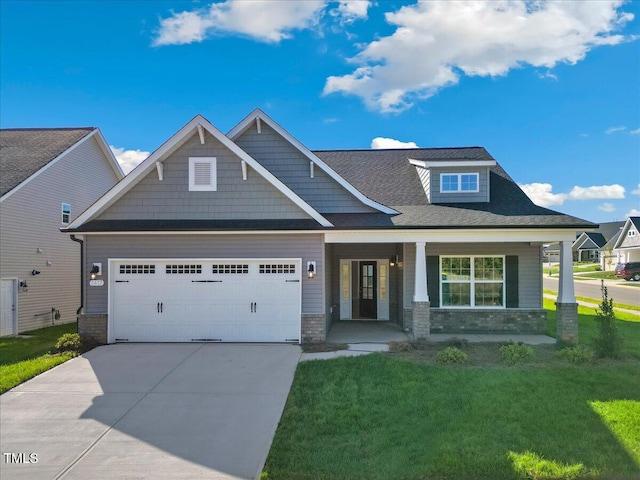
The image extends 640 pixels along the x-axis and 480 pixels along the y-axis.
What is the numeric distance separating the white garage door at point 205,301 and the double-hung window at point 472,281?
15.7ft

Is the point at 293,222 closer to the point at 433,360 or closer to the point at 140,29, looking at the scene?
the point at 433,360

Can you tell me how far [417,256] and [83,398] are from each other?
27.6 ft

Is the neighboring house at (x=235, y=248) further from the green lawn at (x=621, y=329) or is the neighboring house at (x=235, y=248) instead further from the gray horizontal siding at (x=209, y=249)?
the green lawn at (x=621, y=329)

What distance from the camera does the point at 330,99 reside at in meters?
17.4

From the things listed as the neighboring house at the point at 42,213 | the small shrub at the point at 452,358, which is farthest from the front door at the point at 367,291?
the neighboring house at the point at 42,213

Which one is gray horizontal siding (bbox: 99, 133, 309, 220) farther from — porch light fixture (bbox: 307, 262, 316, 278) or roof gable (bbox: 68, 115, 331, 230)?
porch light fixture (bbox: 307, 262, 316, 278)

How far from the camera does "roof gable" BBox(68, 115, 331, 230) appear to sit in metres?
11.5

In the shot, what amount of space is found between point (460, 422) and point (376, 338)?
5907mm

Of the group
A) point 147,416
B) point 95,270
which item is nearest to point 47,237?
point 95,270

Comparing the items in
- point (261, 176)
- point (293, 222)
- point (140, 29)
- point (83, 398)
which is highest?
point (140, 29)

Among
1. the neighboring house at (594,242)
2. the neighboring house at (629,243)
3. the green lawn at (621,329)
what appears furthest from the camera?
the neighboring house at (594,242)

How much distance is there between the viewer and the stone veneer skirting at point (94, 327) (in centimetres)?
1161

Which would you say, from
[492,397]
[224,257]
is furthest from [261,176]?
[492,397]

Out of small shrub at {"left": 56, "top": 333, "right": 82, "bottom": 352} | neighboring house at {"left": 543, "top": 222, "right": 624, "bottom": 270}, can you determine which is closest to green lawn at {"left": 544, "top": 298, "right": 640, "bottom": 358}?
small shrub at {"left": 56, "top": 333, "right": 82, "bottom": 352}
